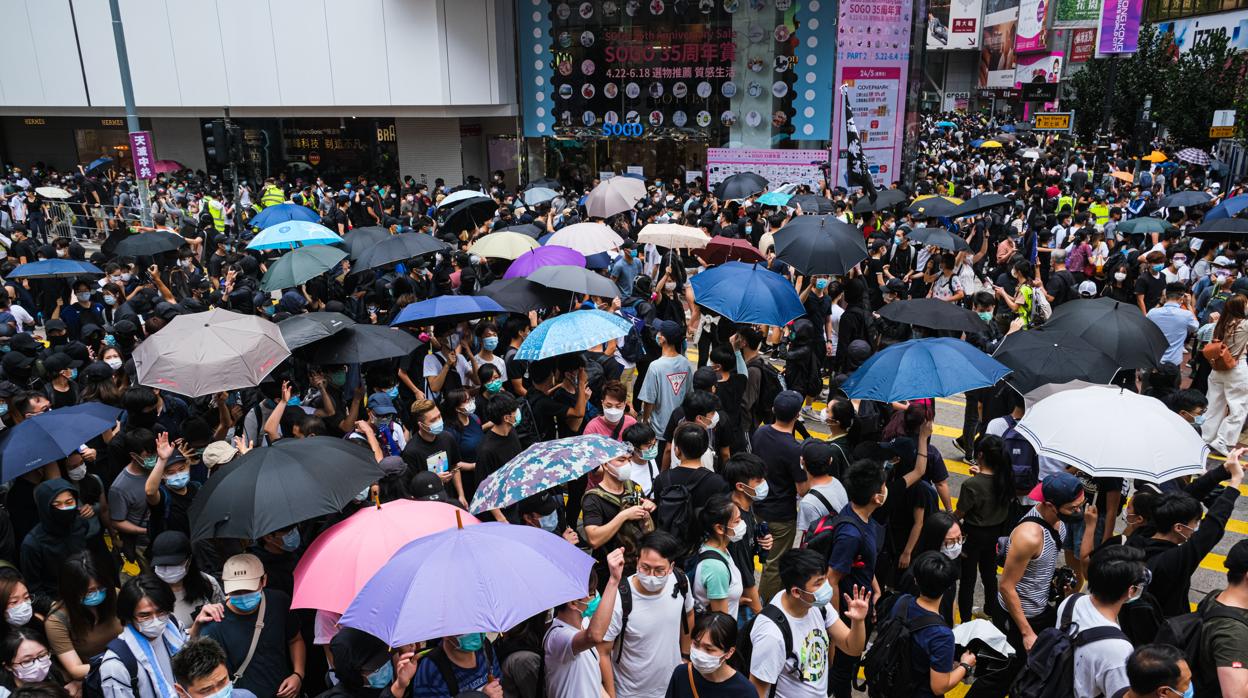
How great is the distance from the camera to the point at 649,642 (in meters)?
3.89

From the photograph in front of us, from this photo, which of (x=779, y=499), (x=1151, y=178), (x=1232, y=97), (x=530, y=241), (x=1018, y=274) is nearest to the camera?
(x=779, y=499)

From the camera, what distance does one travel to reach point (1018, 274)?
9.25 meters

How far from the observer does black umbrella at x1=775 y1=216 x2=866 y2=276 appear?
849cm

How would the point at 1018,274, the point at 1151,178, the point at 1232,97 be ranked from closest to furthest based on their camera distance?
the point at 1018,274 < the point at 1151,178 < the point at 1232,97

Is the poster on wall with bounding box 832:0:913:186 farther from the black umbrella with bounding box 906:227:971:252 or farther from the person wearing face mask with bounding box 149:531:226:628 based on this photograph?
the person wearing face mask with bounding box 149:531:226:628

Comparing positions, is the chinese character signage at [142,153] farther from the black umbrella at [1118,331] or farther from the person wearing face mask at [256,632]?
the black umbrella at [1118,331]

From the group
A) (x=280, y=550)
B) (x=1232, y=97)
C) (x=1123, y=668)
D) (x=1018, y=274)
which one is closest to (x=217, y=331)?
(x=280, y=550)

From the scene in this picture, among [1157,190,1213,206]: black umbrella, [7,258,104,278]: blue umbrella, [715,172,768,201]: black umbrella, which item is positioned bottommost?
[7,258,104,278]: blue umbrella

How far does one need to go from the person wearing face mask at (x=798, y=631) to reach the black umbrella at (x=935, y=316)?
3695mm

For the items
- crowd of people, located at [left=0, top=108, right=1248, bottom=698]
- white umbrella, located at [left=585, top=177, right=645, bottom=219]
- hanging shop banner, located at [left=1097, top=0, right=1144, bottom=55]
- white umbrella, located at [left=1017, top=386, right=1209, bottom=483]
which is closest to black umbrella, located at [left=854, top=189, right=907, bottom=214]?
white umbrella, located at [left=585, top=177, right=645, bottom=219]

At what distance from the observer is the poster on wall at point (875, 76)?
841 inches

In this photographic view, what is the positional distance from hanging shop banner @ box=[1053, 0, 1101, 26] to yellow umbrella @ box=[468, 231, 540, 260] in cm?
5388

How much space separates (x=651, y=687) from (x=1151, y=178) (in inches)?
931

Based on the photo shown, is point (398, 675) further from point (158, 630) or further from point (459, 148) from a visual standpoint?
point (459, 148)
